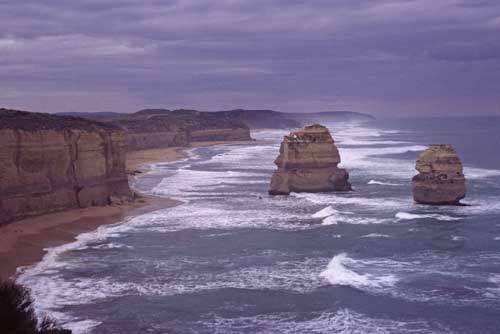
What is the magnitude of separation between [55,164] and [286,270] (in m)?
18.3

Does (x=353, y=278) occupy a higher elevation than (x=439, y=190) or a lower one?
lower

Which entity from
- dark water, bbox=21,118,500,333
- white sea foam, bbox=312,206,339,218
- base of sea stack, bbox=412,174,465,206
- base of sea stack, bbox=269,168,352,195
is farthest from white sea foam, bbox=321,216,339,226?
base of sea stack, bbox=269,168,352,195

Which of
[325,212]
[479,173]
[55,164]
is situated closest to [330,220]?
[325,212]

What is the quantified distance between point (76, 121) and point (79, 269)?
19.2m

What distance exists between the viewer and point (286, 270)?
26.4 meters

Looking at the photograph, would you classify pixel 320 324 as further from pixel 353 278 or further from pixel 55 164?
pixel 55 164

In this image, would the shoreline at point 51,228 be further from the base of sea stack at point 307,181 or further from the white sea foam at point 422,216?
the white sea foam at point 422,216

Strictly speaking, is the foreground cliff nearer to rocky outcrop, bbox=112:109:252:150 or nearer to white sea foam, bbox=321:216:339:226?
white sea foam, bbox=321:216:339:226

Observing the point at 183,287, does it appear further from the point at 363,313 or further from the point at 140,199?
the point at 140,199

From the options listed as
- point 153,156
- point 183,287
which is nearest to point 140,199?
point 183,287

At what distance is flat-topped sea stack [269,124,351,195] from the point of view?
151ft

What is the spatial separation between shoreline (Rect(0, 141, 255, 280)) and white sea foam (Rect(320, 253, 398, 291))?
11.7 m

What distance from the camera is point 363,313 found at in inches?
837

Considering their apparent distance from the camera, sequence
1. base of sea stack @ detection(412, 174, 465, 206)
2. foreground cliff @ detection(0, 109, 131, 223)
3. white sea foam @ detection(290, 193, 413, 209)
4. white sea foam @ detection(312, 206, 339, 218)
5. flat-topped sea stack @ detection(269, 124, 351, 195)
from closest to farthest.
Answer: foreground cliff @ detection(0, 109, 131, 223) < white sea foam @ detection(312, 206, 339, 218) < base of sea stack @ detection(412, 174, 465, 206) < white sea foam @ detection(290, 193, 413, 209) < flat-topped sea stack @ detection(269, 124, 351, 195)
